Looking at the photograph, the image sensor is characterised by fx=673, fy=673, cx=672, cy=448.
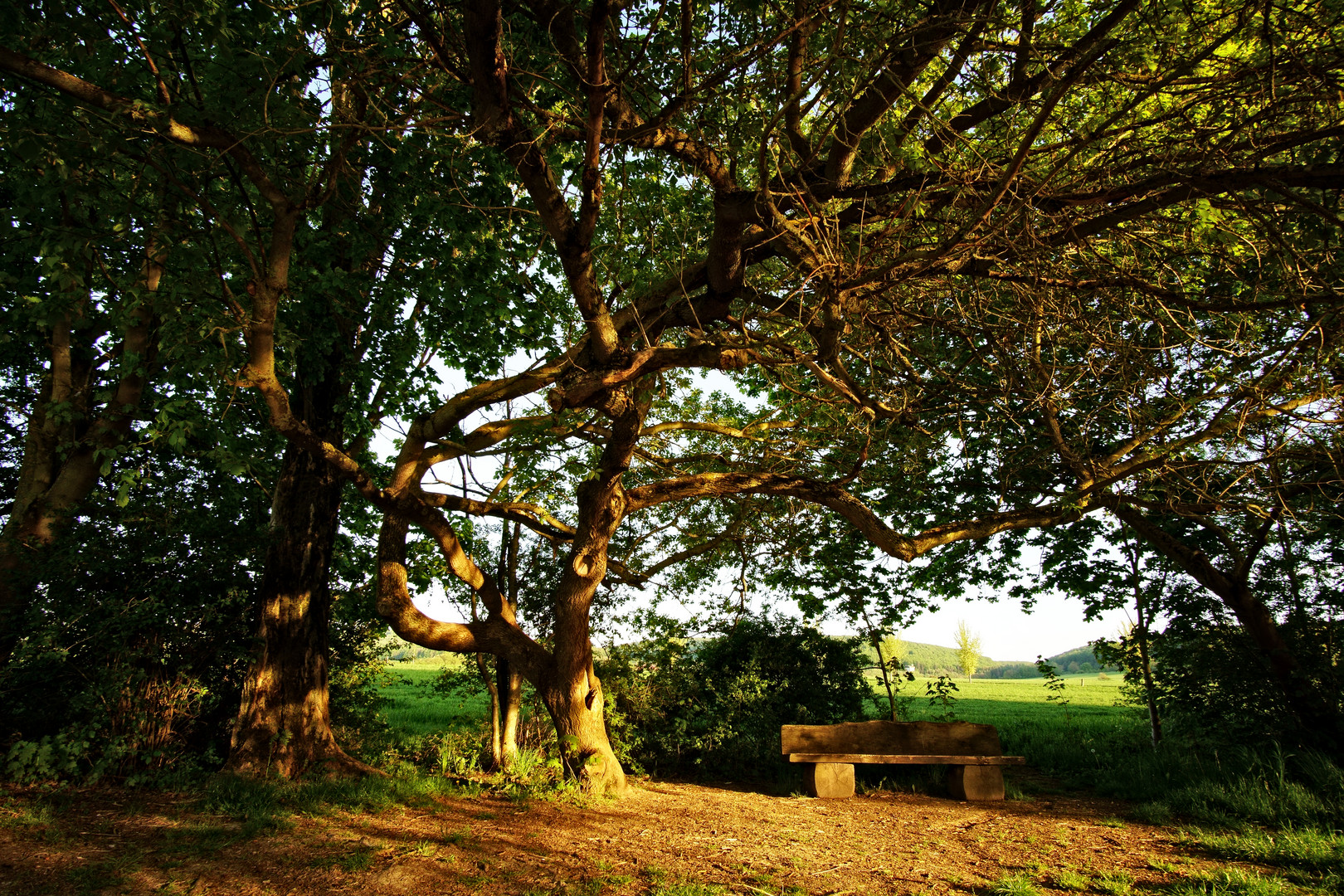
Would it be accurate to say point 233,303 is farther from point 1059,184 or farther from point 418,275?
point 1059,184

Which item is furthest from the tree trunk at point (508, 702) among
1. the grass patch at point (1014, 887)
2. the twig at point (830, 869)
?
the grass patch at point (1014, 887)

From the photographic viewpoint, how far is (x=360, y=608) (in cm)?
908

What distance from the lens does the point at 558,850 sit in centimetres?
510

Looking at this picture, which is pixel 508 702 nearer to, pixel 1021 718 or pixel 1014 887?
pixel 1014 887

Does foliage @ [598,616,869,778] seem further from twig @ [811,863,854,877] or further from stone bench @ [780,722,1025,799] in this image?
twig @ [811,863,854,877]

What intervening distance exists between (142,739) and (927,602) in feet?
34.6

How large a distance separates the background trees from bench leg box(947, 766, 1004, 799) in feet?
9.85

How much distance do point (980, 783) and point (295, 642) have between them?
807 centimetres

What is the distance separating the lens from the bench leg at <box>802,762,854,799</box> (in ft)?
26.7

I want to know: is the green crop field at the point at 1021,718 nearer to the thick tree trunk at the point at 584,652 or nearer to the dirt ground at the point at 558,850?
the thick tree trunk at the point at 584,652

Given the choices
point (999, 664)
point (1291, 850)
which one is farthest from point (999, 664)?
point (1291, 850)

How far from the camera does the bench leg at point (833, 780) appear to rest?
26.7 feet

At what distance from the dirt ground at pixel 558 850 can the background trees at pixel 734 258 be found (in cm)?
145

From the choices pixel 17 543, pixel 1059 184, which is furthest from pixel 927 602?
pixel 17 543
